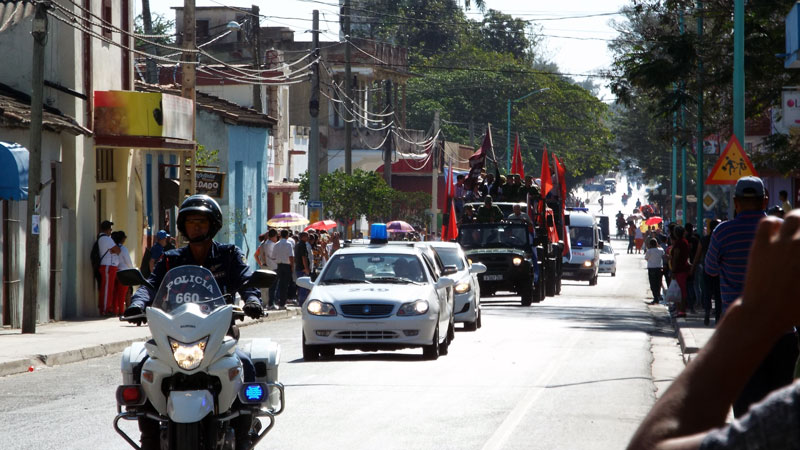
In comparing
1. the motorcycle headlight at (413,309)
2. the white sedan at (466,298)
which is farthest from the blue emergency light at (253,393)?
the white sedan at (466,298)

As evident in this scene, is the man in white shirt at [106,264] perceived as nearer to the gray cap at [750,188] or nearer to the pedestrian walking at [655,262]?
the pedestrian walking at [655,262]

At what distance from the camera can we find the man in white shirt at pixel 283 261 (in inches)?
1187

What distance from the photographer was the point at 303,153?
5922 centimetres

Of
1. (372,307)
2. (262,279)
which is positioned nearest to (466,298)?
(372,307)

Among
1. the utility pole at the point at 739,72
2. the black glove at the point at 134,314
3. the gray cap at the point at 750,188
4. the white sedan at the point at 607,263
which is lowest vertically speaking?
the white sedan at the point at 607,263

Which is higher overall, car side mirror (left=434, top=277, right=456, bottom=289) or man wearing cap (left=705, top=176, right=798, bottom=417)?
man wearing cap (left=705, top=176, right=798, bottom=417)

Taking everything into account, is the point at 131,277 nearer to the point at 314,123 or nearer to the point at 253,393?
the point at 253,393

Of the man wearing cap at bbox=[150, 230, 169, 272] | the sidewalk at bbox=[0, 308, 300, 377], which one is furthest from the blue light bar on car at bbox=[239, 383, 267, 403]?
the man wearing cap at bbox=[150, 230, 169, 272]

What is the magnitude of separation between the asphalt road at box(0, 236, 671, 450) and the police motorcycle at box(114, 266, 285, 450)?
7.78 feet

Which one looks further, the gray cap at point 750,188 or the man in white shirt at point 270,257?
the man in white shirt at point 270,257

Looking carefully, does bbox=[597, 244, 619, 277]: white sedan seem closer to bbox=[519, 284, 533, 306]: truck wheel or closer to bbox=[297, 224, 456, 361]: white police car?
bbox=[519, 284, 533, 306]: truck wheel

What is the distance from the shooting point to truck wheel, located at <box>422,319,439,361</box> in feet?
56.3

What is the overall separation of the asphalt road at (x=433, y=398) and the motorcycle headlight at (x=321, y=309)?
0.66 metres

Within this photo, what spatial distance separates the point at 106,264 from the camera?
2825 cm
